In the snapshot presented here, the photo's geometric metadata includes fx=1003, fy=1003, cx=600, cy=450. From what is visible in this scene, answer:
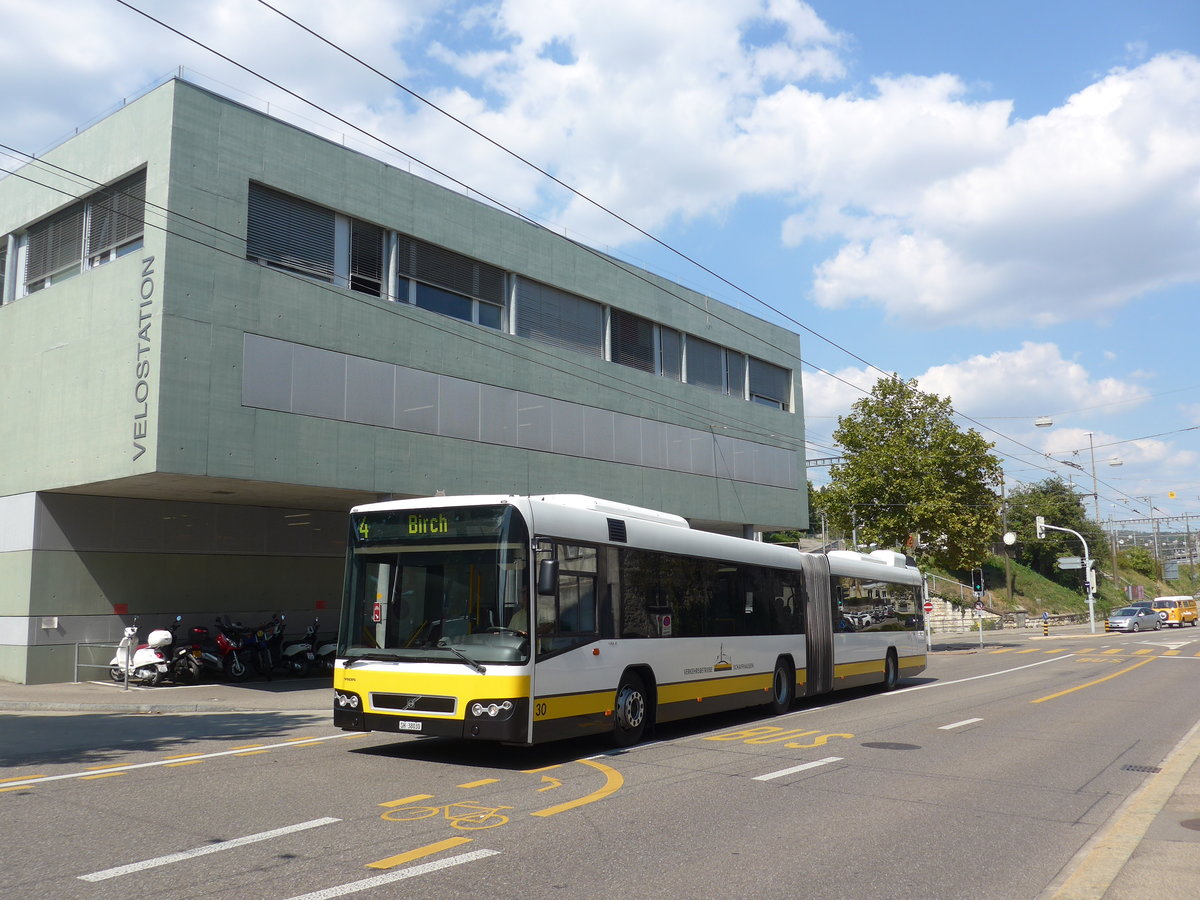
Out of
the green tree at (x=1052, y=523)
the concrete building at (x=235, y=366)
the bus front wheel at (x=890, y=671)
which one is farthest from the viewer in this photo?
the green tree at (x=1052, y=523)

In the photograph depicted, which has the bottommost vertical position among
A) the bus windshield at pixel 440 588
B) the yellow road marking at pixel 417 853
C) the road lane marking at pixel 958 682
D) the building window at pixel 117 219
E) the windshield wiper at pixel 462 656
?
the road lane marking at pixel 958 682

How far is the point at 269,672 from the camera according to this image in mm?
21078

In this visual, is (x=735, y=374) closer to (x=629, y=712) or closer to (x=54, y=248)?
(x=54, y=248)

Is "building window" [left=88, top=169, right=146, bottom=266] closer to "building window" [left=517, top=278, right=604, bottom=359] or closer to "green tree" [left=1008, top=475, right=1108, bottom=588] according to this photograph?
"building window" [left=517, top=278, right=604, bottom=359]

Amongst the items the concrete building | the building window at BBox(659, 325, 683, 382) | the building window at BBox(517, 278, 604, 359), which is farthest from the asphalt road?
the building window at BBox(659, 325, 683, 382)

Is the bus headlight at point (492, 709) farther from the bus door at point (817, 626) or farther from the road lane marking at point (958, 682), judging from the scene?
the road lane marking at point (958, 682)

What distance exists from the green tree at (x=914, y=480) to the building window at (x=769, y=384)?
495 centimetres

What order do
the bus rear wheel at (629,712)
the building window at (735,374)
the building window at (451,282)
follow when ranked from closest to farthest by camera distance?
the bus rear wheel at (629,712)
the building window at (451,282)
the building window at (735,374)

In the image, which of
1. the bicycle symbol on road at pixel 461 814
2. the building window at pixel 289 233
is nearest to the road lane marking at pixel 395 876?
the bicycle symbol on road at pixel 461 814

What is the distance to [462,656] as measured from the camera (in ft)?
32.8

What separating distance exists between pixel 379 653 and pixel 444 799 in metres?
2.42

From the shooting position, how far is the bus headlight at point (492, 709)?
32.1 ft

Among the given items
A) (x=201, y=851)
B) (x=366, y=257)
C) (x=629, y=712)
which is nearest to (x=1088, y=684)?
(x=629, y=712)

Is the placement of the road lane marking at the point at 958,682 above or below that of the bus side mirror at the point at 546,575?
below
